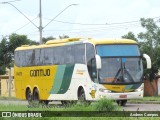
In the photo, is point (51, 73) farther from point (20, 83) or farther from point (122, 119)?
point (122, 119)

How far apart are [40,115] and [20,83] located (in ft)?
56.4

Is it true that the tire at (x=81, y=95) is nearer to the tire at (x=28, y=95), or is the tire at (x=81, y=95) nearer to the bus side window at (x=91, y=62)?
the bus side window at (x=91, y=62)

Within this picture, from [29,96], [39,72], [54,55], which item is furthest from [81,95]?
[29,96]

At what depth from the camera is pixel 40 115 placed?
14.8m

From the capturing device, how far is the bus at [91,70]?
24.7 meters

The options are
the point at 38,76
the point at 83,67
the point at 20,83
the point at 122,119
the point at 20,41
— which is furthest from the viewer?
the point at 20,41

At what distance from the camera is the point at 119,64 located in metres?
24.9

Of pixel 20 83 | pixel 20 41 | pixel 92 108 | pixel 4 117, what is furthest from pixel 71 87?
pixel 20 41

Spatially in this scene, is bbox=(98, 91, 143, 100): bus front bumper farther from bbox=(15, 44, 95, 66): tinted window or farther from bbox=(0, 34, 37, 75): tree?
bbox=(0, 34, 37, 75): tree

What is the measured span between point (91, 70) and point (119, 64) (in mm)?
1378

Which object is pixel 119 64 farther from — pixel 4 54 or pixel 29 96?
pixel 4 54

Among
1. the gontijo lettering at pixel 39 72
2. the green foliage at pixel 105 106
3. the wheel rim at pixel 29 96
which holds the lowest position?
the wheel rim at pixel 29 96

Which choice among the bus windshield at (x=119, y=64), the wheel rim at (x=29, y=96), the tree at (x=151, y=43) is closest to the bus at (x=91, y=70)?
the bus windshield at (x=119, y=64)

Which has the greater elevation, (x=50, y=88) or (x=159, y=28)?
(x=159, y=28)
